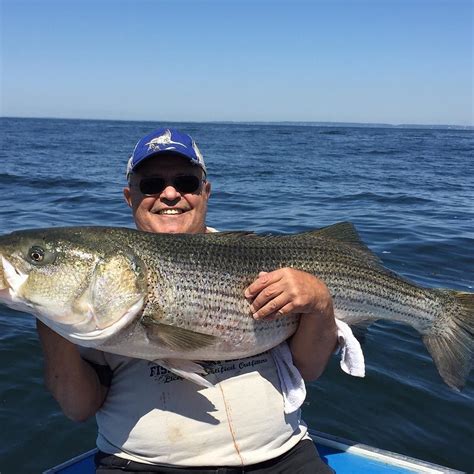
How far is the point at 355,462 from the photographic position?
4.16 metres

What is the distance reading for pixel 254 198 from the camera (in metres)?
19.2

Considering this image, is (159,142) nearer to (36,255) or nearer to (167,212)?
(167,212)

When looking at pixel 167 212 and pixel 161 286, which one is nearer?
pixel 161 286

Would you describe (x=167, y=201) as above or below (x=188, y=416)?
above

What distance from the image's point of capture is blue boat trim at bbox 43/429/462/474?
3979 millimetres

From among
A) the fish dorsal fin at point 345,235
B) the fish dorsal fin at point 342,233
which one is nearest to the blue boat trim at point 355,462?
the fish dorsal fin at point 345,235

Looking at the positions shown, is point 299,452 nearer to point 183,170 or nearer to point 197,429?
point 197,429

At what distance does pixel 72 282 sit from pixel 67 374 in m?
0.54

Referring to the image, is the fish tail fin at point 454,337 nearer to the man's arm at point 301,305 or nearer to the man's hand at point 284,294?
the man's arm at point 301,305

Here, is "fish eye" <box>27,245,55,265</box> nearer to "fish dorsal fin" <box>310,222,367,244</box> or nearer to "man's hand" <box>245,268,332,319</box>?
"man's hand" <box>245,268,332,319</box>

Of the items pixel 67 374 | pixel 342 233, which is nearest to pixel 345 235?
pixel 342 233

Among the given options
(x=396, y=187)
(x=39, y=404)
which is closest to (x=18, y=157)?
(x=396, y=187)

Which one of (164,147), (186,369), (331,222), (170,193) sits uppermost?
(164,147)

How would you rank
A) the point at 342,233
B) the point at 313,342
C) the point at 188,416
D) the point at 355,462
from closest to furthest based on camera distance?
1. the point at 188,416
2. the point at 313,342
3. the point at 342,233
4. the point at 355,462
